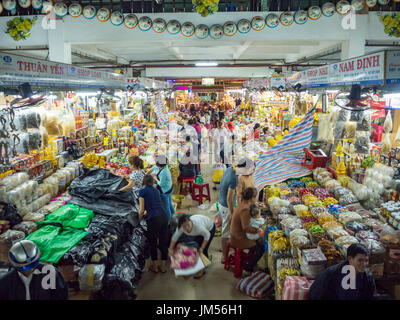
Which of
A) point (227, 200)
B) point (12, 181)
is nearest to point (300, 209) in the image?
point (227, 200)

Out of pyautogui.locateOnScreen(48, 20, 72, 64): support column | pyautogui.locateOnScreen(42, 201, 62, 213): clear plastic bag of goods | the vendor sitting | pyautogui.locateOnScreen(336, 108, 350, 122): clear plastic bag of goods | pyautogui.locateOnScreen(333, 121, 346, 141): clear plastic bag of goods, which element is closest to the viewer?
pyautogui.locateOnScreen(42, 201, 62, 213): clear plastic bag of goods

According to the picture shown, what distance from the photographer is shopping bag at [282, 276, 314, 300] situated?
3.48 meters

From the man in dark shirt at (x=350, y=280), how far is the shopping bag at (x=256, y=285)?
140 centimetres

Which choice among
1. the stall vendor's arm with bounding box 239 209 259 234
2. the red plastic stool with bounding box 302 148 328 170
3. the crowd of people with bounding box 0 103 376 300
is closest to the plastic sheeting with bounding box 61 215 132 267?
the crowd of people with bounding box 0 103 376 300

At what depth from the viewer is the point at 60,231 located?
14.9 feet

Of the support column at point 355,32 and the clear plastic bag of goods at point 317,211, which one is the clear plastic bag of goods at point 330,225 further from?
the support column at point 355,32

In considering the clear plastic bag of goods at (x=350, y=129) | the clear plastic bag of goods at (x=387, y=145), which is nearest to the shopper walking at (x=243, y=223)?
the clear plastic bag of goods at (x=350, y=129)

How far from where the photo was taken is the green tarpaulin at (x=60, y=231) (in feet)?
13.2

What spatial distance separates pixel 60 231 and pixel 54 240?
0.31 metres

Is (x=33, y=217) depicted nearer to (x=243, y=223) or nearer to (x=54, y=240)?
(x=54, y=240)

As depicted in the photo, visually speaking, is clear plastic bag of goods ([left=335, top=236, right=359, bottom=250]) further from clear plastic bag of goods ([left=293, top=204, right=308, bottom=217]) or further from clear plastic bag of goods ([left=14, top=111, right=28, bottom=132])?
clear plastic bag of goods ([left=14, top=111, right=28, bottom=132])

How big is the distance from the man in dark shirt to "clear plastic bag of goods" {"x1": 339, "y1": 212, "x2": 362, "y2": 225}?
4.14 feet

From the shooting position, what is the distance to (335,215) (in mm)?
4684

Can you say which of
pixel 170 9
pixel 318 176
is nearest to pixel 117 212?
pixel 318 176
